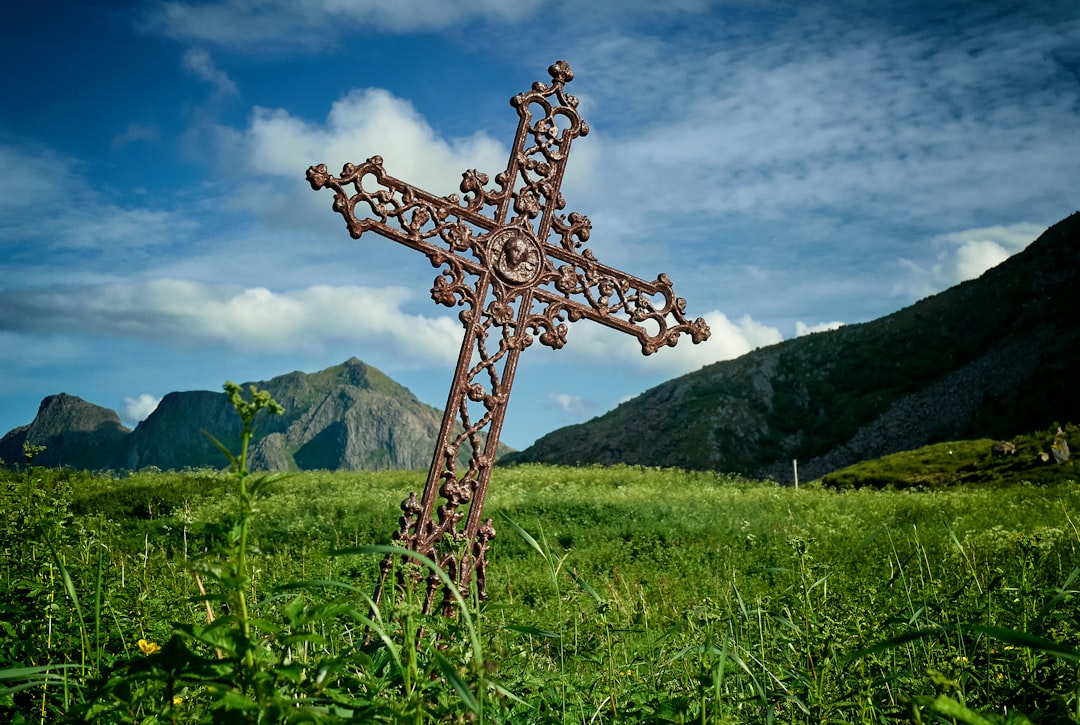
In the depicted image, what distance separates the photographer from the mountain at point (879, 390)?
45656mm

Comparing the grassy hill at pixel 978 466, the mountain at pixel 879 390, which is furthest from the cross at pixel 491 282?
the mountain at pixel 879 390

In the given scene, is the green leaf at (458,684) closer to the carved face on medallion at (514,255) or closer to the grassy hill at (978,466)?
the carved face on medallion at (514,255)

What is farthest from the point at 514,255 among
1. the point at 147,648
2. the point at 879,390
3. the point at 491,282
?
the point at 879,390

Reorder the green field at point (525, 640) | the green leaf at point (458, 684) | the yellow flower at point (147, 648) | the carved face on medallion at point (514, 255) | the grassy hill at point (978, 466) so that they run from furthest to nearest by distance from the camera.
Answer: the grassy hill at point (978, 466)
the carved face on medallion at point (514, 255)
the yellow flower at point (147, 648)
the green field at point (525, 640)
the green leaf at point (458, 684)

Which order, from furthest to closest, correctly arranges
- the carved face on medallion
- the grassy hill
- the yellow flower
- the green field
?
the grassy hill, the carved face on medallion, the yellow flower, the green field

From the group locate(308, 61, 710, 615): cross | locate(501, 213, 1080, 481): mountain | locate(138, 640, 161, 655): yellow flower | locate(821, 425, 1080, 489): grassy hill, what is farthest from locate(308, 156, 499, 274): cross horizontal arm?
locate(501, 213, 1080, 481): mountain

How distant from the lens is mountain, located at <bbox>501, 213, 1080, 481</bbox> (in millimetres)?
45656

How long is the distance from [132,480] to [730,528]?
18.1 m

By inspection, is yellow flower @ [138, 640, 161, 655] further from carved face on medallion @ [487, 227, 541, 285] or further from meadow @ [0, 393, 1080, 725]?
carved face on medallion @ [487, 227, 541, 285]

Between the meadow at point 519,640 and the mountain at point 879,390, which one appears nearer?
the meadow at point 519,640

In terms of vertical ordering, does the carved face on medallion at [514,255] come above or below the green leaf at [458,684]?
above

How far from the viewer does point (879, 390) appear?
57.3 meters

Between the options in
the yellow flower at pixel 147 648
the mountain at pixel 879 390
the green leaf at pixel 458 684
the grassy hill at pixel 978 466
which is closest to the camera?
the green leaf at pixel 458 684

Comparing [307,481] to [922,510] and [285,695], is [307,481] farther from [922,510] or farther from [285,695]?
[285,695]
